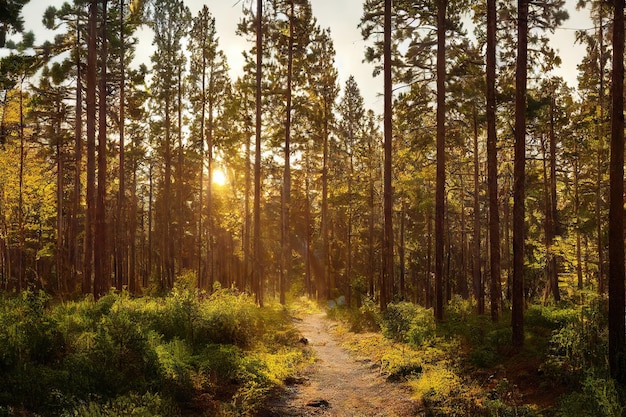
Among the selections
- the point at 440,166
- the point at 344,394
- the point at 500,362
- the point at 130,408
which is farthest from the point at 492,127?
the point at 130,408

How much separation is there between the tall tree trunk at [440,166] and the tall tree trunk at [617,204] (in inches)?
315

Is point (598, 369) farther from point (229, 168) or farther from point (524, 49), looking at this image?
point (229, 168)

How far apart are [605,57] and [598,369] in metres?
16.2

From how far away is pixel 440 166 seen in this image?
58.3 feet

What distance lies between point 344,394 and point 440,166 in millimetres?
10269

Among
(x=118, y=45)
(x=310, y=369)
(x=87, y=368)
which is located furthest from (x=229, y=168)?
(x=87, y=368)

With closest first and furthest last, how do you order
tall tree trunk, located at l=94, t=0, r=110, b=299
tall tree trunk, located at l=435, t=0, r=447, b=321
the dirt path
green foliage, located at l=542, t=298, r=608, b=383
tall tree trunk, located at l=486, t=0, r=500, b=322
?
the dirt path < green foliage, located at l=542, t=298, r=608, b=383 < tall tree trunk, located at l=486, t=0, r=500, b=322 < tall tree trunk, located at l=435, t=0, r=447, b=321 < tall tree trunk, located at l=94, t=0, r=110, b=299

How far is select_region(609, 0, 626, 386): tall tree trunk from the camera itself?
9070 millimetres

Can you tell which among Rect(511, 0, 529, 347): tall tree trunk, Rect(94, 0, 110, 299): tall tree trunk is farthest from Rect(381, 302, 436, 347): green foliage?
Rect(94, 0, 110, 299): tall tree trunk

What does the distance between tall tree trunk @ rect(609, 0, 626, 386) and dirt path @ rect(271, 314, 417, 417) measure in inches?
Result: 169

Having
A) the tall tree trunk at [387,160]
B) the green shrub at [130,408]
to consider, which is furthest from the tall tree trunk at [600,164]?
the green shrub at [130,408]

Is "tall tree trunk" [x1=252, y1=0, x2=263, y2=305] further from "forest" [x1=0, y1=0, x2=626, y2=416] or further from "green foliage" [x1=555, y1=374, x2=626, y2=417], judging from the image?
"green foliage" [x1=555, y1=374, x2=626, y2=417]

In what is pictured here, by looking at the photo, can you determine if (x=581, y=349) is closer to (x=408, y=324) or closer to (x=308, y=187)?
(x=408, y=324)

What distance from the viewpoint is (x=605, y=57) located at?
19.8m
